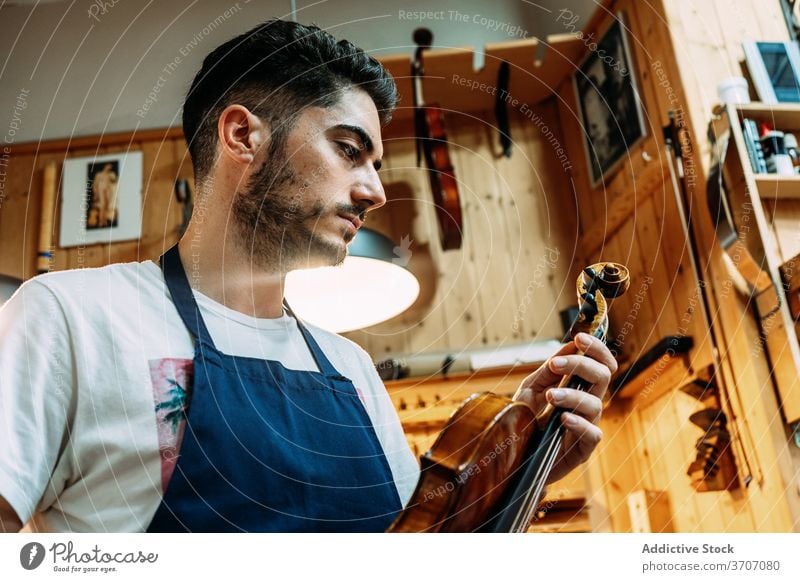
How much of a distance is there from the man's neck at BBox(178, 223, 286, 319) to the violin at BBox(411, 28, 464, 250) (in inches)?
32.4

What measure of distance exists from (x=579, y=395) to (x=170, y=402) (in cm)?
40

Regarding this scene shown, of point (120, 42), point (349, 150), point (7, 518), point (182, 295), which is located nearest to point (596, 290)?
point (349, 150)

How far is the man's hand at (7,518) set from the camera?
675 millimetres

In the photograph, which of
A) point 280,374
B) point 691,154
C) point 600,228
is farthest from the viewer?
point 600,228

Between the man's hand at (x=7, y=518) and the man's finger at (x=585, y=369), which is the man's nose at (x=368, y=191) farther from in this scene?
the man's hand at (x=7, y=518)

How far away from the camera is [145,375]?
744 mm

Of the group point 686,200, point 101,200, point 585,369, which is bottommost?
point 585,369

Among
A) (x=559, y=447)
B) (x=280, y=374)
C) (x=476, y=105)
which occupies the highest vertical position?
(x=476, y=105)

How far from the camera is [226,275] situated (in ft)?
2.84

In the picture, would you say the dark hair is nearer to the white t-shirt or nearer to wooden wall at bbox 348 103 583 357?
the white t-shirt

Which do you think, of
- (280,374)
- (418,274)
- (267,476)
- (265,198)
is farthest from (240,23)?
(418,274)

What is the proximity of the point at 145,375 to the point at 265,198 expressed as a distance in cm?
27

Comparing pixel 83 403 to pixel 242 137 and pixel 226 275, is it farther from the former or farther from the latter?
pixel 242 137

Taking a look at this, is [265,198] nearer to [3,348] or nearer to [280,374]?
[280,374]
